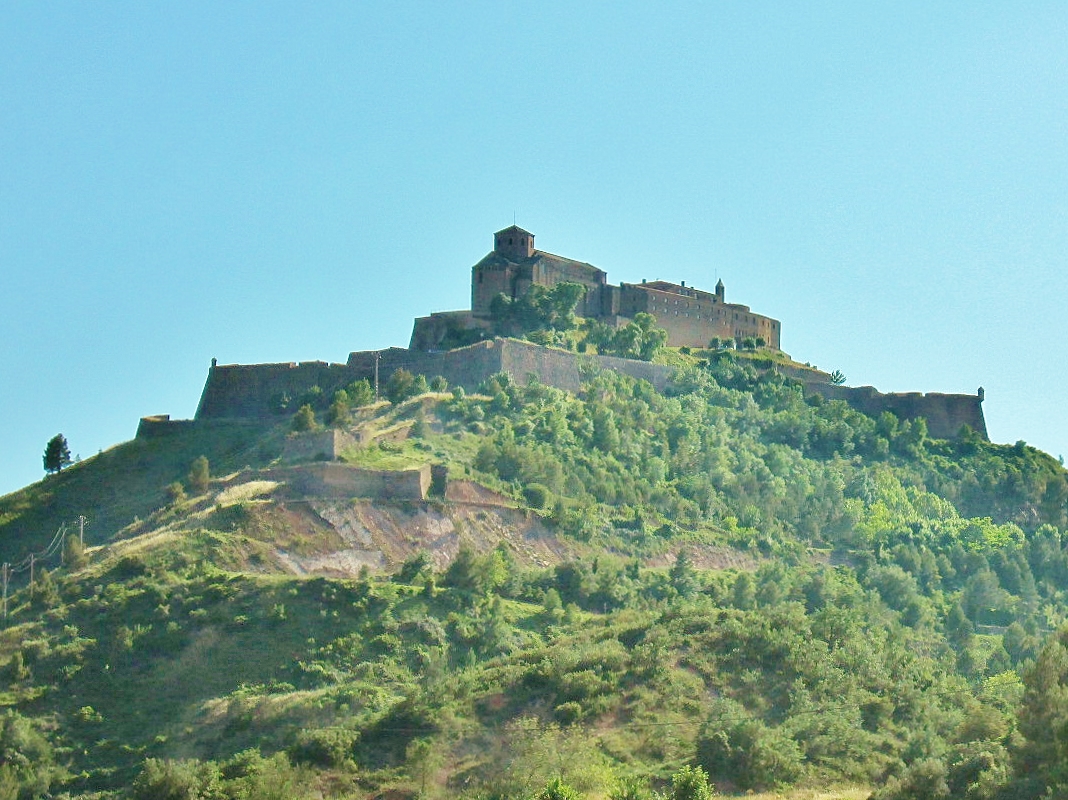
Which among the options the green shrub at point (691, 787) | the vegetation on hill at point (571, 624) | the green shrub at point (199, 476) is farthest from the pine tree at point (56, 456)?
the green shrub at point (691, 787)

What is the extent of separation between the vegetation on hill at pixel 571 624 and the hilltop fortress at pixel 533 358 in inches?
62.4

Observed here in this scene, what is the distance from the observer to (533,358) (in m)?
77.4

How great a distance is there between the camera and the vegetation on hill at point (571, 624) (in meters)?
40.9

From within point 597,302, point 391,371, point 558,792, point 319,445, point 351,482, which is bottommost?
point 558,792

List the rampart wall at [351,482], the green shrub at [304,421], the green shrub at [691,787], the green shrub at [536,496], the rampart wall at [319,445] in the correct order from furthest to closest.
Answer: the green shrub at [304,421] < the green shrub at [536,496] < the rampart wall at [319,445] < the rampart wall at [351,482] < the green shrub at [691,787]

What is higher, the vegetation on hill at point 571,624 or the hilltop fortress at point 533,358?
the hilltop fortress at point 533,358

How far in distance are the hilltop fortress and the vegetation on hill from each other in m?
1.58

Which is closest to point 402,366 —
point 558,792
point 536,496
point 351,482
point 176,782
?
point 536,496

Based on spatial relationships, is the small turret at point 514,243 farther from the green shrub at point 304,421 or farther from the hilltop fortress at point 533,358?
the green shrub at point 304,421

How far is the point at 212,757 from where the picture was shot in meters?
45.4

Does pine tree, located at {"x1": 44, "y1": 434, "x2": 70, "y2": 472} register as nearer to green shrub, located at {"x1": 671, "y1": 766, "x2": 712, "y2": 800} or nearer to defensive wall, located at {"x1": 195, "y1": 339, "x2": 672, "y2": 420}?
defensive wall, located at {"x1": 195, "y1": 339, "x2": 672, "y2": 420}

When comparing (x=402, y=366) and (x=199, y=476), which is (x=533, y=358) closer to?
(x=402, y=366)

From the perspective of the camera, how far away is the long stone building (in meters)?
82.5

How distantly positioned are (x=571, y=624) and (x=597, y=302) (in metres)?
35.5
